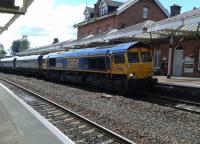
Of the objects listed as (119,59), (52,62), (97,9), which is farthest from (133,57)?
(97,9)

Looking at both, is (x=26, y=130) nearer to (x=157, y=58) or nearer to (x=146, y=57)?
(x=146, y=57)

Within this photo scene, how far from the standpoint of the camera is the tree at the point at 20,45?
153 m

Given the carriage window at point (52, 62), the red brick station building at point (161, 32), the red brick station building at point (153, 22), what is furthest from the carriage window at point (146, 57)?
the carriage window at point (52, 62)

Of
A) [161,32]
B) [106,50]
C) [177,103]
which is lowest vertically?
[177,103]

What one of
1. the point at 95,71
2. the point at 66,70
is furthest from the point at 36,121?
the point at 66,70

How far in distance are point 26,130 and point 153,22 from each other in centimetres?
3262

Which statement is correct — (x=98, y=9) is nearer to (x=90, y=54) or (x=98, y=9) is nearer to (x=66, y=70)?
(x=66, y=70)

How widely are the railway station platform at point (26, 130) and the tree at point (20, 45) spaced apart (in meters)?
139

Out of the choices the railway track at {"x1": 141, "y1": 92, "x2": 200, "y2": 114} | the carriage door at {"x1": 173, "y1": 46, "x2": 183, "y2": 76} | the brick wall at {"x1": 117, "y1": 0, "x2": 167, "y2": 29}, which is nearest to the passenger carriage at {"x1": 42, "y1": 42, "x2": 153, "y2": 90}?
the railway track at {"x1": 141, "y1": 92, "x2": 200, "y2": 114}

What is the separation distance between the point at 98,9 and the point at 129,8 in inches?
298

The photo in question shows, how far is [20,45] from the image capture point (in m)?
159

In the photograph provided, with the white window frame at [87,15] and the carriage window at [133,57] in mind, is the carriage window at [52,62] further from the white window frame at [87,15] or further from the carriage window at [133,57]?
the white window frame at [87,15]

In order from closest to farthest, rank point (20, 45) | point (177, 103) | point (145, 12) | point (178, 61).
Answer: point (177, 103)
point (178, 61)
point (145, 12)
point (20, 45)

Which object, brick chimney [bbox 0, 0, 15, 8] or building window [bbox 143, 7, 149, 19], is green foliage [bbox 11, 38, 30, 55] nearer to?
building window [bbox 143, 7, 149, 19]
